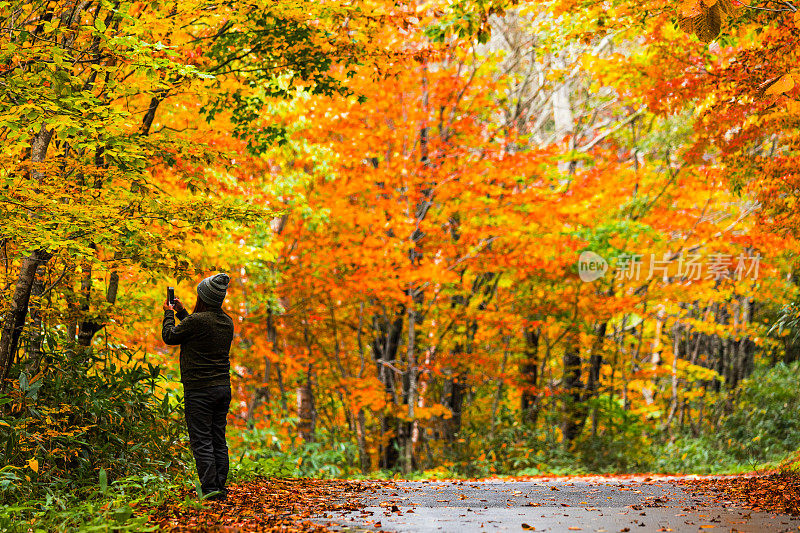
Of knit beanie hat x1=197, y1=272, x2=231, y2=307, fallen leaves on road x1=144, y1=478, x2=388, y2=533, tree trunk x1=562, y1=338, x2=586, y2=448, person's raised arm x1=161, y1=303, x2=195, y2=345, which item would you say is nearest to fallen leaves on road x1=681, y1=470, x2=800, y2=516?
fallen leaves on road x1=144, y1=478, x2=388, y2=533

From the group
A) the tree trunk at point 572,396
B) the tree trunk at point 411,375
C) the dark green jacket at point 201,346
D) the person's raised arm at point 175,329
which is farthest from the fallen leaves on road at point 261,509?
the tree trunk at point 572,396

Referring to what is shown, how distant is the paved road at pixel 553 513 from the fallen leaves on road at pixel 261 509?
249mm

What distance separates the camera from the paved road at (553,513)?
16.8ft

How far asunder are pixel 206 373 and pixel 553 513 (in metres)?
3.18

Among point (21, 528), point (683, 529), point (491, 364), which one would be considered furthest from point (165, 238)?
point (491, 364)

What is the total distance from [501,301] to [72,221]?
42.2 ft

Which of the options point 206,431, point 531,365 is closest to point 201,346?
point 206,431

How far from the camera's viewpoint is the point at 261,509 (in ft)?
20.0

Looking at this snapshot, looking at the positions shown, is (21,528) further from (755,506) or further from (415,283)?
(415,283)

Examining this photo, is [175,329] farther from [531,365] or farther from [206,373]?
[531,365]

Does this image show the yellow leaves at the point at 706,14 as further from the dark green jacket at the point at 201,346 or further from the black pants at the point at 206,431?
the black pants at the point at 206,431

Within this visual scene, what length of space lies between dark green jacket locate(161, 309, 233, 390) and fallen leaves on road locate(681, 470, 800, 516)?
488 centimetres

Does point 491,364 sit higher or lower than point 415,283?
lower

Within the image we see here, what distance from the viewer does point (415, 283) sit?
1472cm
